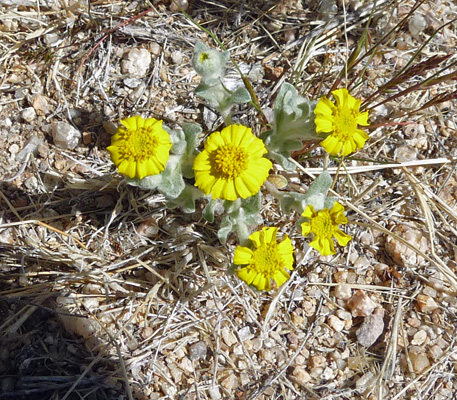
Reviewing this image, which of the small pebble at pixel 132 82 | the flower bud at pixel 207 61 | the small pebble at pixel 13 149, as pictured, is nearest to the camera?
the flower bud at pixel 207 61

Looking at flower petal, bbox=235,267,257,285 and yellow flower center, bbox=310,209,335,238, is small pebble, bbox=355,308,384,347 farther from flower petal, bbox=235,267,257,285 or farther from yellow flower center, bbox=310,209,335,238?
flower petal, bbox=235,267,257,285

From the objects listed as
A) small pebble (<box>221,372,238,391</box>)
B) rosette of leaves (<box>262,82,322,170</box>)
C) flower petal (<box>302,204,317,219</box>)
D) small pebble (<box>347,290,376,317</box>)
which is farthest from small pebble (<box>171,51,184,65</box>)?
small pebble (<box>221,372,238,391</box>)

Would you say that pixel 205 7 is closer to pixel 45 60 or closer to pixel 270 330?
pixel 45 60

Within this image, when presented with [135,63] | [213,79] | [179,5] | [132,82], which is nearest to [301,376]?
[213,79]

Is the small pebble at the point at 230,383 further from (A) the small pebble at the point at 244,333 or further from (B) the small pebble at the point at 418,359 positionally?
(B) the small pebble at the point at 418,359

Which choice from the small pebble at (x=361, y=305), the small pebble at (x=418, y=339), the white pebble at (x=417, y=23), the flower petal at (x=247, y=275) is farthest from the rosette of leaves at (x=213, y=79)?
the small pebble at (x=418, y=339)

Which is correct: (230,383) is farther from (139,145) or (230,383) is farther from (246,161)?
(139,145)

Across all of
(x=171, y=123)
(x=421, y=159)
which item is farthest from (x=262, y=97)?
(x=421, y=159)

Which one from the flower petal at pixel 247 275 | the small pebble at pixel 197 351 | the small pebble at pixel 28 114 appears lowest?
the small pebble at pixel 197 351
